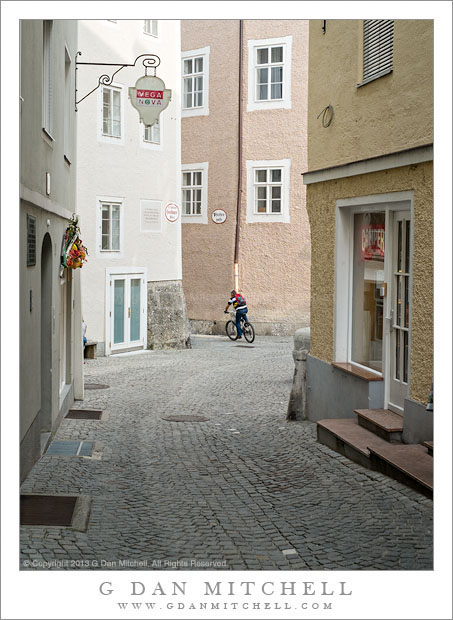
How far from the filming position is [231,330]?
27.1 meters

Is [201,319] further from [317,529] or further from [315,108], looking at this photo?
[317,529]

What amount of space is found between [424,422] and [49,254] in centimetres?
460

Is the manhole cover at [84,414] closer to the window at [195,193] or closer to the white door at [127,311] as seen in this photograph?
the white door at [127,311]

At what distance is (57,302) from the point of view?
442 inches

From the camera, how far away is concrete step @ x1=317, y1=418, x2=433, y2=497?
7.61 metres

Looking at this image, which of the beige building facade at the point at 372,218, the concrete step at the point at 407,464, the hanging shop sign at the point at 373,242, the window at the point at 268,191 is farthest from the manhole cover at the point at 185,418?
the window at the point at 268,191

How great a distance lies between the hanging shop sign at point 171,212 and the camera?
926 inches

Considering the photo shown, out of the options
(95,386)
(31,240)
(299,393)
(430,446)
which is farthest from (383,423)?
(95,386)

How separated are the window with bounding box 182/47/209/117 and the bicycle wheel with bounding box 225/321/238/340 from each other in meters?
6.51

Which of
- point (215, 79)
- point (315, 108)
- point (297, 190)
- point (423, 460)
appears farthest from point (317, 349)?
point (215, 79)

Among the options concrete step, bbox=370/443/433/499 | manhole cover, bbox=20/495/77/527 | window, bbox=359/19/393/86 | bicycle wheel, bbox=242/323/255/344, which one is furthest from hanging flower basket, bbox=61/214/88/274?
bicycle wheel, bbox=242/323/255/344

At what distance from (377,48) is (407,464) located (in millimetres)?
4586

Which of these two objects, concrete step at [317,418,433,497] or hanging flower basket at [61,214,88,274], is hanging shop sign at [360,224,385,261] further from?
hanging flower basket at [61,214,88,274]

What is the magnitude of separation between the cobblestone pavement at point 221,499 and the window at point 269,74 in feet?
49.4
